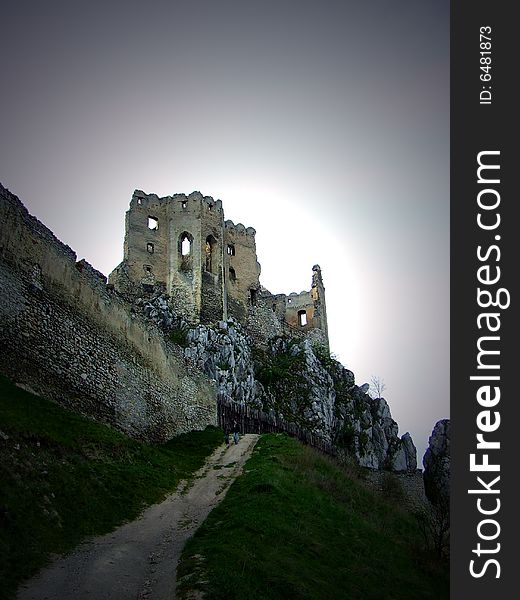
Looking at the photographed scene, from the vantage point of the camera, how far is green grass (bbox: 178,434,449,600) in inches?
337

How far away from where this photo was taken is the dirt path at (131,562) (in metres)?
7.33

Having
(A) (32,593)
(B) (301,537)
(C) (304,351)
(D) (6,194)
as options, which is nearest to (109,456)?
(B) (301,537)

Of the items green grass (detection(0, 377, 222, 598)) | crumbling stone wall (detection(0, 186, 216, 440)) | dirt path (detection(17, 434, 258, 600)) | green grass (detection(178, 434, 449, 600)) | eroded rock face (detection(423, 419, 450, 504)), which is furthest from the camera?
eroded rock face (detection(423, 419, 450, 504))

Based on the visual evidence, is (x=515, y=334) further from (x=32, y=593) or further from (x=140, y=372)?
(x=140, y=372)

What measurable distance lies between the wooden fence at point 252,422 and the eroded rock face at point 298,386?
3.69m

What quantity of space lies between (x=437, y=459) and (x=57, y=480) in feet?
112

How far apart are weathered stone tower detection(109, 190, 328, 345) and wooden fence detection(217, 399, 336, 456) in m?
12.0

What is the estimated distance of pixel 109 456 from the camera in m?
14.0

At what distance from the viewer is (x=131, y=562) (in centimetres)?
888

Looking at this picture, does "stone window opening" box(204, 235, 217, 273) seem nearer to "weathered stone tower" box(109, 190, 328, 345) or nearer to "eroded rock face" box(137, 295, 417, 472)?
"weathered stone tower" box(109, 190, 328, 345)

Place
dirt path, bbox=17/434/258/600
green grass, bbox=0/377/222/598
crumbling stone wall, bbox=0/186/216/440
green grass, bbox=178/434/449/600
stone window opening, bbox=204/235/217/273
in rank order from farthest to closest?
stone window opening, bbox=204/235/217/273, crumbling stone wall, bbox=0/186/216/440, green grass, bbox=178/434/449/600, green grass, bbox=0/377/222/598, dirt path, bbox=17/434/258/600

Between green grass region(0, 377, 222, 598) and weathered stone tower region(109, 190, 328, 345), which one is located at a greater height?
weathered stone tower region(109, 190, 328, 345)

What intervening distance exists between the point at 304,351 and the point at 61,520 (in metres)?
37.1

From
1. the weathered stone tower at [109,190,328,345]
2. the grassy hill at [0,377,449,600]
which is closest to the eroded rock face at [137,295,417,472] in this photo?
Answer: the weathered stone tower at [109,190,328,345]
